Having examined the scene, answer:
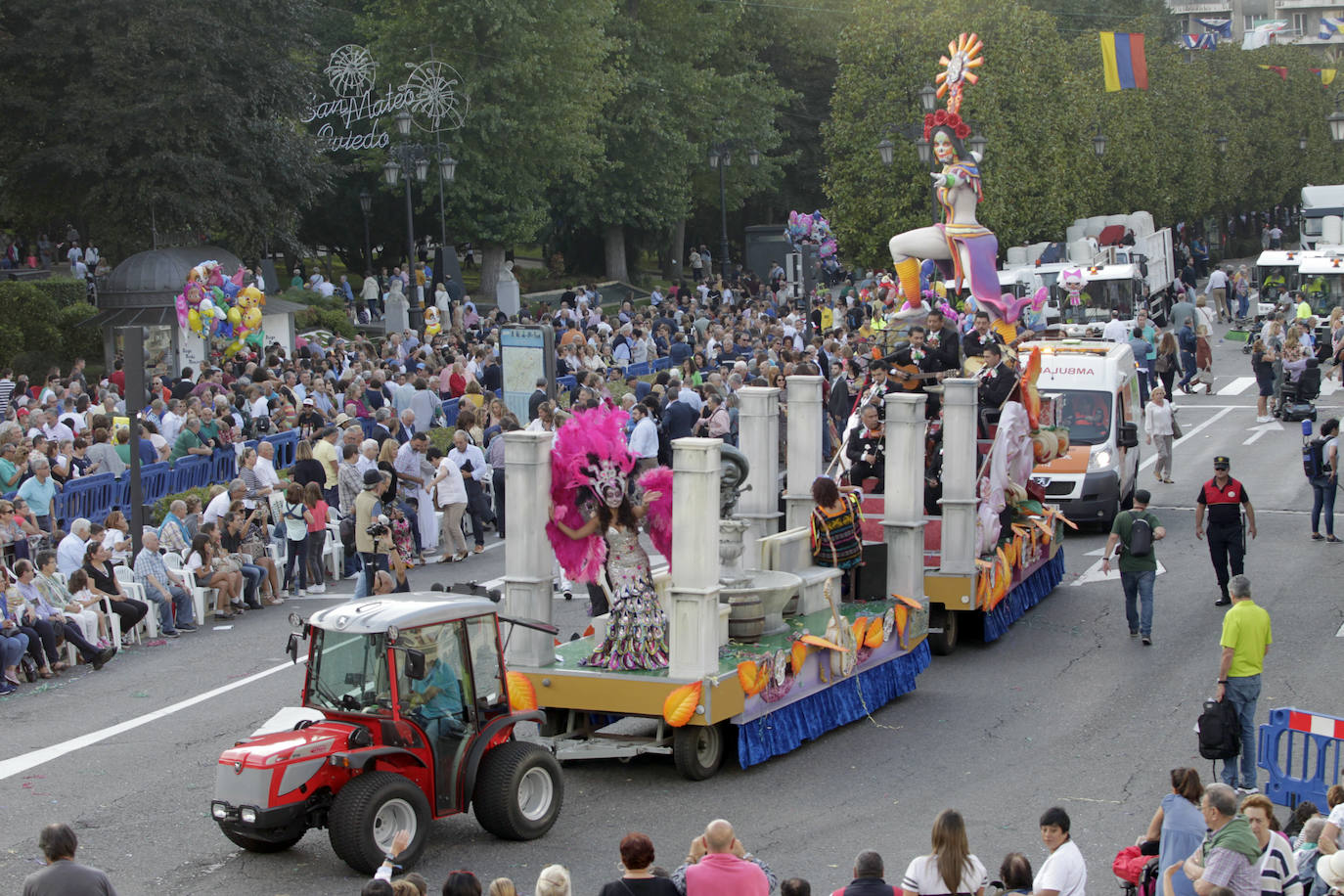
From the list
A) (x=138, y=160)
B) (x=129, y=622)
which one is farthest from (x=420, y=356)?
(x=129, y=622)

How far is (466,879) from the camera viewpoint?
7543 mm

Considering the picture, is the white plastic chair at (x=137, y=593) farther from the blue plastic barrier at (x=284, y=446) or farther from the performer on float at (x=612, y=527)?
the performer on float at (x=612, y=527)

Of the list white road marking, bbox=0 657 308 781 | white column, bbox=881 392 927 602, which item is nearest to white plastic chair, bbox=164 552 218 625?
white road marking, bbox=0 657 308 781

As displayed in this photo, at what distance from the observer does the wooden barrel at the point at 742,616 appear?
1302 centimetres

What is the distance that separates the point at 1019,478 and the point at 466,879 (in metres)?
11.0

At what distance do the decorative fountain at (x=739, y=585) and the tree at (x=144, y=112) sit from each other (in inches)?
1011

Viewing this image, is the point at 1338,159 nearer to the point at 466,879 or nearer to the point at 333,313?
the point at 333,313

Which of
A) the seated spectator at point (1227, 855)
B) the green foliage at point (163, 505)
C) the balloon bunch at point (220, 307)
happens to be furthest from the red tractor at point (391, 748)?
the balloon bunch at point (220, 307)

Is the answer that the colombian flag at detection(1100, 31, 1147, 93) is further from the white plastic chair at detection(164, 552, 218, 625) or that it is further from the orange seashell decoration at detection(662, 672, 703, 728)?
the orange seashell decoration at detection(662, 672, 703, 728)

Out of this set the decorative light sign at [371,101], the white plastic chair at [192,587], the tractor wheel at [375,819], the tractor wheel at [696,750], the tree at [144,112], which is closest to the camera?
the tractor wheel at [375,819]

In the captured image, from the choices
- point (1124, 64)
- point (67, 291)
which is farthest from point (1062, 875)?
point (1124, 64)

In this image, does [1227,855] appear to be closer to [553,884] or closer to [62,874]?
[553,884]

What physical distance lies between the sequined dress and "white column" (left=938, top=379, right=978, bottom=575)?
13.7ft

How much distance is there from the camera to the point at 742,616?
1303 cm
